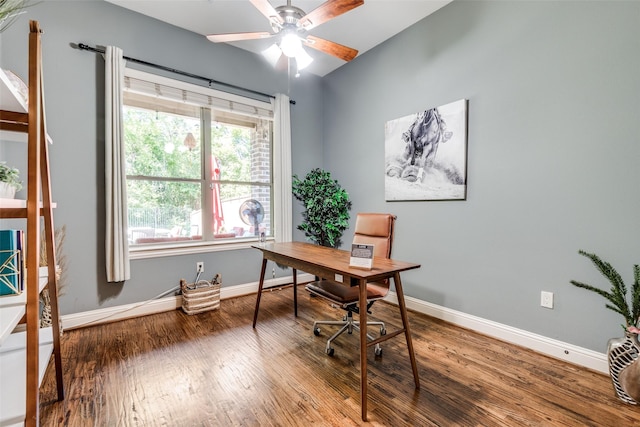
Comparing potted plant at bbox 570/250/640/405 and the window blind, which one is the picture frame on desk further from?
the window blind

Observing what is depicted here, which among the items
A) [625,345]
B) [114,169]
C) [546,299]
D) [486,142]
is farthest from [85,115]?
[625,345]

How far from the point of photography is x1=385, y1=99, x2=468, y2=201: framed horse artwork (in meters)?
2.58

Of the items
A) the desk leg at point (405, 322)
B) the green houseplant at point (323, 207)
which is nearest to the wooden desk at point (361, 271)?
the desk leg at point (405, 322)

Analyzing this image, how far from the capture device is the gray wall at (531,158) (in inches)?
72.2

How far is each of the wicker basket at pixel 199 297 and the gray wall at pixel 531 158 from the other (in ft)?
6.64

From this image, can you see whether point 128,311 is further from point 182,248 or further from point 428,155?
point 428,155

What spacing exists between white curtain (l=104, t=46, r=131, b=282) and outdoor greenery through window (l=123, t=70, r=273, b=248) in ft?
0.50

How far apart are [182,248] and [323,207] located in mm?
1673

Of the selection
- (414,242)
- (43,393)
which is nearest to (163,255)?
(43,393)

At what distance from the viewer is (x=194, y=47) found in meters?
3.16

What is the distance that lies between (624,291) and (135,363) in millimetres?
3128

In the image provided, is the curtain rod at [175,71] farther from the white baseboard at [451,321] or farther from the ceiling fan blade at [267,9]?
the white baseboard at [451,321]

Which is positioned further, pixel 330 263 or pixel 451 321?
pixel 451 321

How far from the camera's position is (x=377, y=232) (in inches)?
93.1
